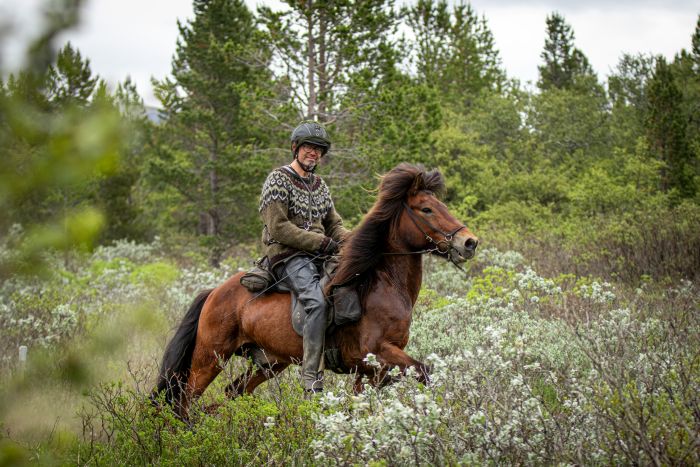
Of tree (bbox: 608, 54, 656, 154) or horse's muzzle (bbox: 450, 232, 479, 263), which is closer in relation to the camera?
horse's muzzle (bbox: 450, 232, 479, 263)

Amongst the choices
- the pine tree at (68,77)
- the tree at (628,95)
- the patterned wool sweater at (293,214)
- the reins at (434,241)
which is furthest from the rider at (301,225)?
the tree at (628,95)

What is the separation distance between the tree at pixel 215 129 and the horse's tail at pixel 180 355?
1357cm

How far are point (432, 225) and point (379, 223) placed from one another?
0.50 meters

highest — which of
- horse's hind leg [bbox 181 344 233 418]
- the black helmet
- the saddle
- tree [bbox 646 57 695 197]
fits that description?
tree [bbox 646 57 695 197]

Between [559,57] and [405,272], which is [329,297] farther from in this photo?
[559,57]

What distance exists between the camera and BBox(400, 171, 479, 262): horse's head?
5.09 meters

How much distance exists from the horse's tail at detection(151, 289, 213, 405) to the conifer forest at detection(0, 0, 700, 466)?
412 millimetres

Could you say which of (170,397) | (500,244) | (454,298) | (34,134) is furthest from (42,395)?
(500,244)

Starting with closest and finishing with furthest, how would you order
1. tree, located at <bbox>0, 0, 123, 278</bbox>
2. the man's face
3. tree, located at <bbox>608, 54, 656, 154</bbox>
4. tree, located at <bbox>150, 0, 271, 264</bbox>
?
tree, located at <bbox>0, 0, 123, 278</bbox> → the man's face → tree, located at <bbox>150, 0, 271, 264</bbox> → tree, located at <bbox>608, 54, 656, 154</bbox>

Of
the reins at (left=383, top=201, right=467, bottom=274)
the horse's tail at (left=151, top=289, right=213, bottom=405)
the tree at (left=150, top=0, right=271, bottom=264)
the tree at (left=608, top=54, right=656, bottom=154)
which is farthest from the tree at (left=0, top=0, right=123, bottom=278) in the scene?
the tree at (left=608, top=54, right=656, bottom=154)

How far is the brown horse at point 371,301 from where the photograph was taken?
17.4 ft

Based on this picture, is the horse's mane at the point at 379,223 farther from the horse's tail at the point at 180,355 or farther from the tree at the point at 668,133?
the tree at the point at 668,133

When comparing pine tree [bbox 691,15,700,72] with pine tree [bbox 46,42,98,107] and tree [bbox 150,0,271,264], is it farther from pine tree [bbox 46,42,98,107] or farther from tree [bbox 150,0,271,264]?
pine tree [bbox 46,42,98,107]

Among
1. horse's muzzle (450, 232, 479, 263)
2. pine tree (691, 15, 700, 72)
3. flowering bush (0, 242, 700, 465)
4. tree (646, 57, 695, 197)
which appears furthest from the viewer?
pine tree (691, 15, 700, 72)
